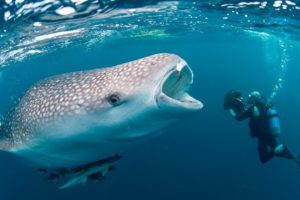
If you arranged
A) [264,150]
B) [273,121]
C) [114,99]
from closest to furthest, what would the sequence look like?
[114,99] → [273,121] → [264,150]

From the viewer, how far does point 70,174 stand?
4.91 metres

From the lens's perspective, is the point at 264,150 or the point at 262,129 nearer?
the point at 262,129

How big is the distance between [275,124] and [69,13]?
839 centimetres

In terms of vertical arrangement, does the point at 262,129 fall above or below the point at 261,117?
below

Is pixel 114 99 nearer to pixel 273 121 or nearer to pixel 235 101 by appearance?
pixel 235 101

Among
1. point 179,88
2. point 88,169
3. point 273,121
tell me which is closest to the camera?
point 179,88

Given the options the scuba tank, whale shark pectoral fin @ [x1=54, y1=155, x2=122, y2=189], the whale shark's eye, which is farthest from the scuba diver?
the whale shark's eye

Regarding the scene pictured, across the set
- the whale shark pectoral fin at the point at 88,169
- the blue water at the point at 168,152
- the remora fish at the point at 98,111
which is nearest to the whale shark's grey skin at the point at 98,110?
the remora fish at the point at 98,111

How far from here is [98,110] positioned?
11.8 feet

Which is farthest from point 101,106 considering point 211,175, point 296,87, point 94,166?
point 296,87

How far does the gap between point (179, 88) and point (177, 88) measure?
25 mm

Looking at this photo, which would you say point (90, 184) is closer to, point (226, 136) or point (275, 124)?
point (275, 124)

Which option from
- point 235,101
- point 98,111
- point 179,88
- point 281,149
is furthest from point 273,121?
point 98,111

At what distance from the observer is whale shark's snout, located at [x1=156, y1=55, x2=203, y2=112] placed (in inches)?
128
